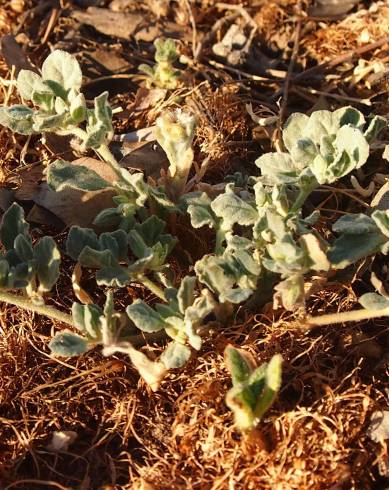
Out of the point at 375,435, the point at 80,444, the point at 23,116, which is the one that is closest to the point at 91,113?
the point at 23,116

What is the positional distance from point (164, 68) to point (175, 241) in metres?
0.77

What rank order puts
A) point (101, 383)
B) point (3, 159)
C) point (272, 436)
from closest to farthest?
point (272, 436) < point (101, 383) < point (3, 159)

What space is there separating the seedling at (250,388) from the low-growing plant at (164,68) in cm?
113

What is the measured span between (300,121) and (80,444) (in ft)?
3.16

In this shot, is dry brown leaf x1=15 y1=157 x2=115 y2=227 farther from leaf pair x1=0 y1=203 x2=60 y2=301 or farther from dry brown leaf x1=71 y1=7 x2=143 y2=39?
dry brown leaf x1=71 y1=7 x2=143 y2=39

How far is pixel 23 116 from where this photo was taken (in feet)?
5.38

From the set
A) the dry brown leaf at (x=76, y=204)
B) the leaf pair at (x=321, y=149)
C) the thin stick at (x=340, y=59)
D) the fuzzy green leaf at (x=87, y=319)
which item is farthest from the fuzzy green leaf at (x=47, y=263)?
the thin stick at (x=340, y=59)

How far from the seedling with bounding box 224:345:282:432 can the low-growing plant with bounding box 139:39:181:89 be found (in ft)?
3.71

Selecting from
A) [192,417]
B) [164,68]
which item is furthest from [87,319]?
[164,68]

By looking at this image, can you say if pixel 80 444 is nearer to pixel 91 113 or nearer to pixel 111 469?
pixel 111 469

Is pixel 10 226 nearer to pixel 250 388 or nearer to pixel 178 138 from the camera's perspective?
pixel 178 138

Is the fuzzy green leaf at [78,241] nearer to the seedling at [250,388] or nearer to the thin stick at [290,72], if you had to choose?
the seedling at [250,388]

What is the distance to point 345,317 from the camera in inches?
61.9

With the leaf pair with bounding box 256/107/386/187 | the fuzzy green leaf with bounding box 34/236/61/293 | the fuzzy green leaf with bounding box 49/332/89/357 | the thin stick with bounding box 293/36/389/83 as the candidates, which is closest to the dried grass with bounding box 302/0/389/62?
the thin stick with bounding box 293/36/389/83
